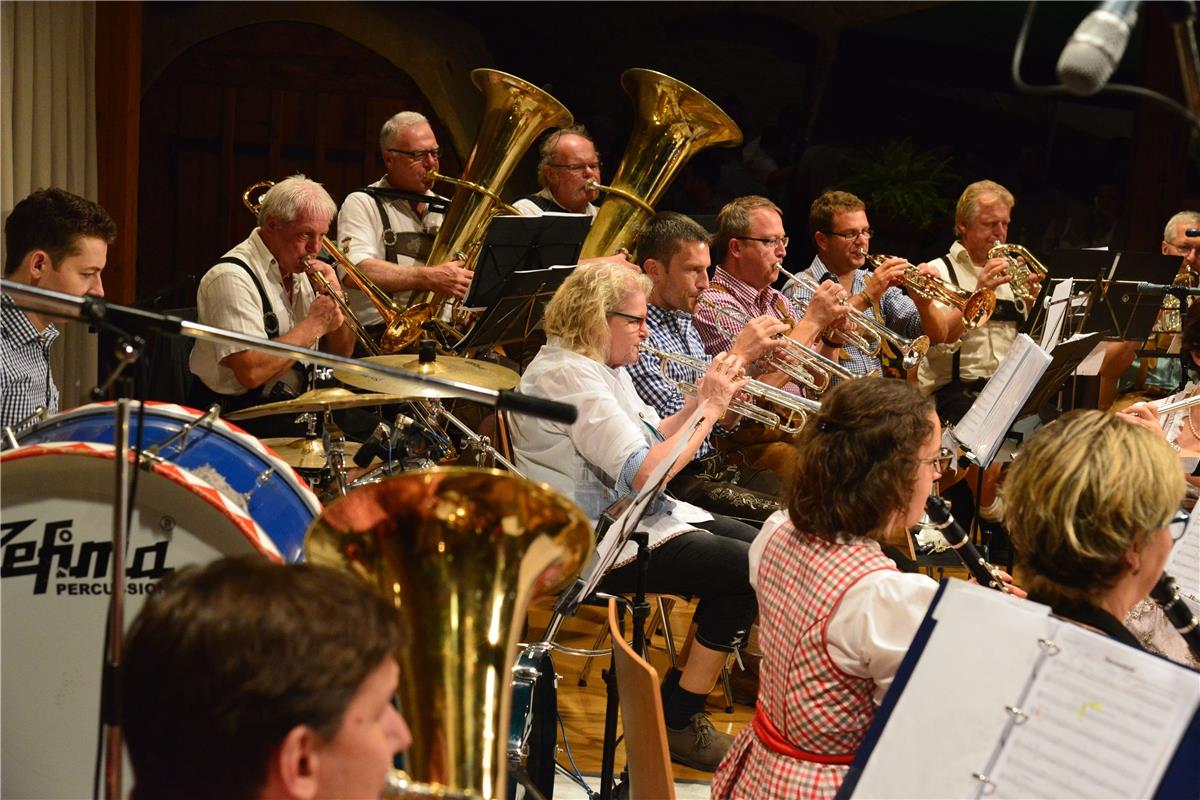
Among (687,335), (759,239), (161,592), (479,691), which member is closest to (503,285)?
(687,335)

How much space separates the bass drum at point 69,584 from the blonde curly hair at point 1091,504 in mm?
1230

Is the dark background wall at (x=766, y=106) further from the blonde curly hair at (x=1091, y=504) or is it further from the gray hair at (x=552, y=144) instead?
the blonde curly hair at (x=1091, y=504)

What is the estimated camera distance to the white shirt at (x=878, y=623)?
1.98 m

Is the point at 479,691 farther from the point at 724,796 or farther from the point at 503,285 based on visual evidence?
the point at 503,285

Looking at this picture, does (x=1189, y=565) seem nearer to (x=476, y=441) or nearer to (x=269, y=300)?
(x=476, y=441)

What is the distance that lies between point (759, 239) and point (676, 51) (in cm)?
339

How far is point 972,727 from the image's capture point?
1650 millimetres

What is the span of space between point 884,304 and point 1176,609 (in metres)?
3.47

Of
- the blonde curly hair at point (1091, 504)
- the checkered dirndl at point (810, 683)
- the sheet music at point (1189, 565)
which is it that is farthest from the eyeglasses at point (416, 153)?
the blonde curly hair at point (1091, 504)

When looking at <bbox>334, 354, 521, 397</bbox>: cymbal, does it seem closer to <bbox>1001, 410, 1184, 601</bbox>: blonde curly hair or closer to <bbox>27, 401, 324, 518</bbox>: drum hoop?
<bbox>27, 401, 324, 518</bbox>: drum hoop

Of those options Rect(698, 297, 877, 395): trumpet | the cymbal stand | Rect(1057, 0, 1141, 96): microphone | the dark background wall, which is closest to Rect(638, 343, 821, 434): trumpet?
Rect(698, 297, 877, 395): trumpet

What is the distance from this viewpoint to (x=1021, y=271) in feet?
18.0

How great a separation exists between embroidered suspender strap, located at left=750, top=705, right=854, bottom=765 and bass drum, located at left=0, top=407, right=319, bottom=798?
874 millimetres

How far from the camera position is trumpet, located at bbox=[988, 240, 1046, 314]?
5.48 metres
